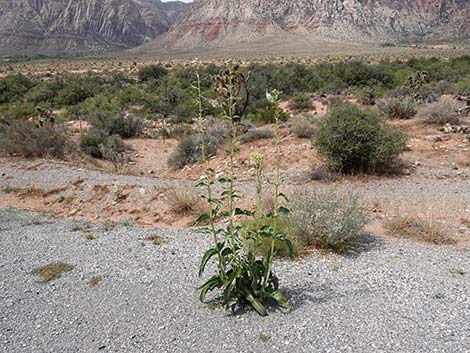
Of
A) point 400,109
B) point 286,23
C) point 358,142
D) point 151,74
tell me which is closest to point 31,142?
point 358,142

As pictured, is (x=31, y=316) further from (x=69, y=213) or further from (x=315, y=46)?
(x=315, y=46)

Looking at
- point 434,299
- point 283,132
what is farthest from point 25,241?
point 283,132

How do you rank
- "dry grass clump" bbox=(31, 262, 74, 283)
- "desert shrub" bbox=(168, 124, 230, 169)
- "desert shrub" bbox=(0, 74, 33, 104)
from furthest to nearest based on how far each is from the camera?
"desert shrub" bbox=(0, 74, 33, 104) → "desert shrub" bbox=(168, 124, 230, 169) → "dry grass clump" bbox=(31, 262, 74, 283)

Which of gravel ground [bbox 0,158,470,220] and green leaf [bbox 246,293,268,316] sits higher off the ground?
green leaf [bbox 246,293,268,316]

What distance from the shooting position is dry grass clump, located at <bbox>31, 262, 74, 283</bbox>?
5.08 m

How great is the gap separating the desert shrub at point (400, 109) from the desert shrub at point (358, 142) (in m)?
5.86

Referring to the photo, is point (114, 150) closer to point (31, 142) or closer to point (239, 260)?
point (31, 142)

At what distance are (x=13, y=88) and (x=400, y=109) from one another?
90.1 ft

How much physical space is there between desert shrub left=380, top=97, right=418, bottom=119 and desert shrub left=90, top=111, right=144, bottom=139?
10.1 m

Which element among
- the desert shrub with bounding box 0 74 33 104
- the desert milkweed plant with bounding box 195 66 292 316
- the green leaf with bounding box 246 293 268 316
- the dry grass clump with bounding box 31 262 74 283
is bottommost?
the desert shrub with bounding box 0 74 33 104

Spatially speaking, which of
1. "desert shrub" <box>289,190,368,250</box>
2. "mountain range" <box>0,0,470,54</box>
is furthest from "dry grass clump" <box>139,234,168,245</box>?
"mountain range" <box>0,0,470,54</box>

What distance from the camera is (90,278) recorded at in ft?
16.4

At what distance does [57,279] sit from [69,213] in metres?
4.18

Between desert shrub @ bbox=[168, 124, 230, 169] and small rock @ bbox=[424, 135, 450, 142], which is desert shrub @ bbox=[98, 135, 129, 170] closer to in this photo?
desert shrub @ bbox=[168, 124, 230, 169]
